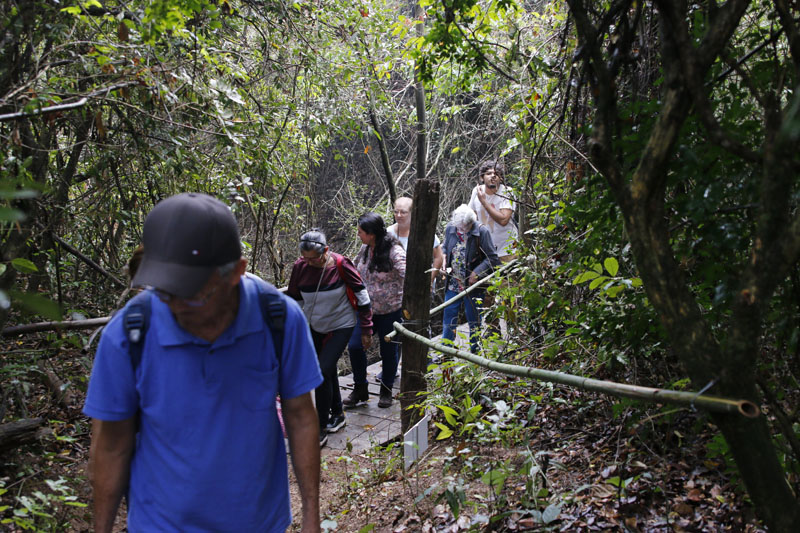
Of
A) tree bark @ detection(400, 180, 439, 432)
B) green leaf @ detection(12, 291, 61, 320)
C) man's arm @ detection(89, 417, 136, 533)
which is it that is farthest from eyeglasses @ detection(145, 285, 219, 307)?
tree bark @ detection(400, 180, 439, 432)

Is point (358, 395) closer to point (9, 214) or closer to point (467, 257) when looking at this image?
point (467, 257)

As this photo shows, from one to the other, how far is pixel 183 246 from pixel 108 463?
74 cm

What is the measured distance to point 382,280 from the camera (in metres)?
5.77

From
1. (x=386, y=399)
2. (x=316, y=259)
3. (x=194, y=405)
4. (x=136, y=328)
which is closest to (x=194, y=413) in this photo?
(x=194, y=405)

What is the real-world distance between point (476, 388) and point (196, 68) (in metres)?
3.50

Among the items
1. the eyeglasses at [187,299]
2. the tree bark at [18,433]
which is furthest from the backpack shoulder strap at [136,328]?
the tree bark at [18,433]

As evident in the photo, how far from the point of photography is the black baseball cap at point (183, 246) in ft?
4.95

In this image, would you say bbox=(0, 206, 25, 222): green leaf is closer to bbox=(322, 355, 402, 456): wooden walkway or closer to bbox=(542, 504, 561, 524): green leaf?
bbox=(542, 504, 561, 524): green leaf

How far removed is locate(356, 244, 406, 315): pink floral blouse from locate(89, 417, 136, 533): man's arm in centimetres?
407

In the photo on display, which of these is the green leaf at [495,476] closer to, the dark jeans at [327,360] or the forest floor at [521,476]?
the forest floor at [521,476]

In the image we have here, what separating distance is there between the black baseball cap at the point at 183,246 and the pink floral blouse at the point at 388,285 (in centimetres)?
417

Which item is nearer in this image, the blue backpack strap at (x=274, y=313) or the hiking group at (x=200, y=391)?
the hiking group at (x=200, y=391)

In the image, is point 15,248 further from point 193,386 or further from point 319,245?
point 193,386

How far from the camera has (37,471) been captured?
3930 millimetres
